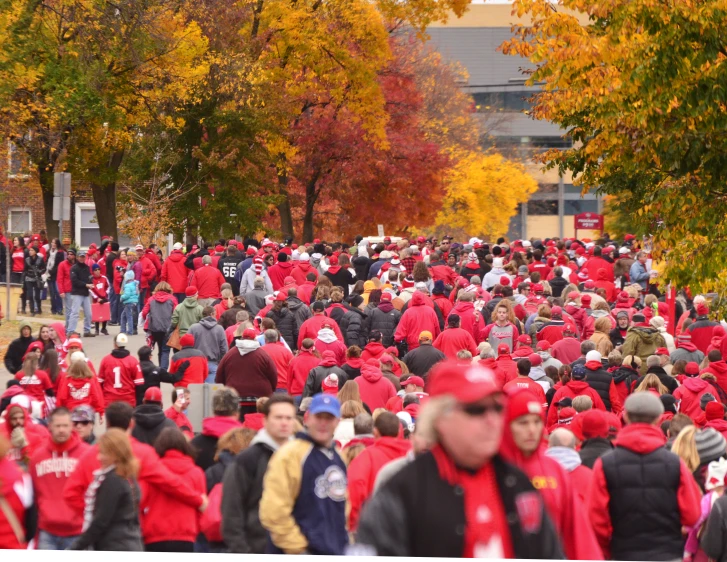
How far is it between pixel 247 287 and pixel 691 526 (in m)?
15.2

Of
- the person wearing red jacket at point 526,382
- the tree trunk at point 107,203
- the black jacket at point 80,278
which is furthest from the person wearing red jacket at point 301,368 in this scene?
the tree trunk at point 107,203

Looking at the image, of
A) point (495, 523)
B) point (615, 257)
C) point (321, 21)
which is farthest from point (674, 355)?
point (321, 21)

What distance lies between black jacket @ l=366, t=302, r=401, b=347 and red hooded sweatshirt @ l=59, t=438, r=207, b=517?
9.62 m

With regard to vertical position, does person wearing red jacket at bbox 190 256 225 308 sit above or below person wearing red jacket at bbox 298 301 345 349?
above

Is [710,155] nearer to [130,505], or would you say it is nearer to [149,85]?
[130,505]

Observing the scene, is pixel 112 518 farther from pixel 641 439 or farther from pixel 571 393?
pixel 571 393

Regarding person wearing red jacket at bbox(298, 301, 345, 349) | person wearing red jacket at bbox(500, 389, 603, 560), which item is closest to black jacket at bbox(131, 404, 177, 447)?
person wearing red jacket at bbox(500, 389, 603, 560)

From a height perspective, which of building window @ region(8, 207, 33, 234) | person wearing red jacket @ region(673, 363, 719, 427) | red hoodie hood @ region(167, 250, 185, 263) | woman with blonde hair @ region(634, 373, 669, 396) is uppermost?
building window @ region(8, 207, 33, 234)

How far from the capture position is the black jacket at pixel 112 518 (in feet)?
22.1

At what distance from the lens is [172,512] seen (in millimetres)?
7137

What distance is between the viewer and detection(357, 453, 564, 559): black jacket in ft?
12.5

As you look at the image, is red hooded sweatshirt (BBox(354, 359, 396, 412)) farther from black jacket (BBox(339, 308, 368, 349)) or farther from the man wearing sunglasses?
the man wearing sunglasses

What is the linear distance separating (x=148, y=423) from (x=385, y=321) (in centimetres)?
797

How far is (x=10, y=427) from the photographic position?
8734 millimetres
